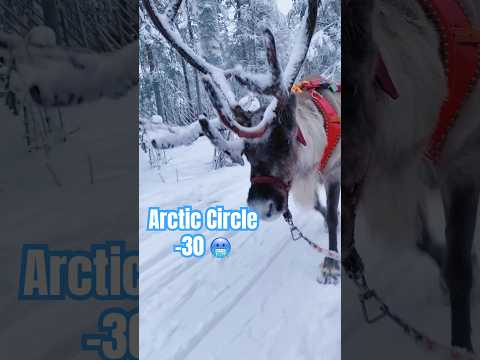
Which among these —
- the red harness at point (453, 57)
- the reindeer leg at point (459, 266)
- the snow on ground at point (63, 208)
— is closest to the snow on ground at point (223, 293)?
the snow on ground at point (63, 208)

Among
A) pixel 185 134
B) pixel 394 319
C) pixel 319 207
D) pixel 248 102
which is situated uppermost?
pixel 248 102

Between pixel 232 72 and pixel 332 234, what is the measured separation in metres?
0.70

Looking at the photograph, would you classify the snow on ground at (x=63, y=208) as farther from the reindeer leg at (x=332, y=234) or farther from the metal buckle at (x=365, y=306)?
the metal buckle at (x=365, y=306)

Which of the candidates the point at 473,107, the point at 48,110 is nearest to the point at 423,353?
the point at 473,107

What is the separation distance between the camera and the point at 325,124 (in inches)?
59.6

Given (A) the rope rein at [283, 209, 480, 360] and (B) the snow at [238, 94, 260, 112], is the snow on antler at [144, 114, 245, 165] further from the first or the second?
(A) the rope rein at [283, 209, 480, 360]

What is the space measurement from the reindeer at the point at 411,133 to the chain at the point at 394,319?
0.03 meters

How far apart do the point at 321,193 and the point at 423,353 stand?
0.76 meters

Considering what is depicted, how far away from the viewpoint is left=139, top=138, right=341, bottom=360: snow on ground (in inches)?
58.9

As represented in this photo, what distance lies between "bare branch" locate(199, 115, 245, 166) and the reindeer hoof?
1.63 feet

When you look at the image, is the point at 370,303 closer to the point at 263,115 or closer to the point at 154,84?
the point at 263,115

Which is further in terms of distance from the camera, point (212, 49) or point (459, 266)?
point (459, 266)

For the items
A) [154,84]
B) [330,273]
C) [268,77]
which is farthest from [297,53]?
[330,273]

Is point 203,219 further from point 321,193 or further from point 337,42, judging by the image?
point 337,42
